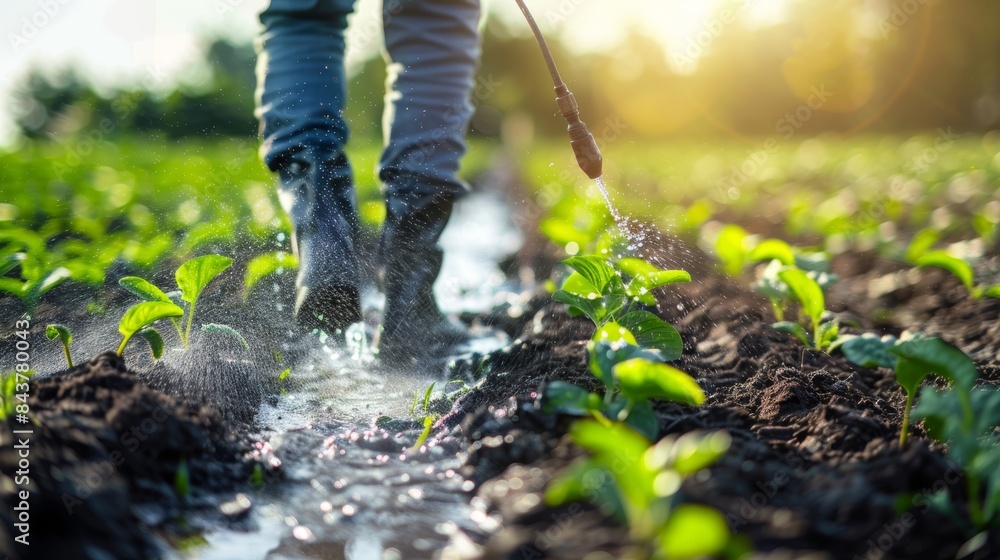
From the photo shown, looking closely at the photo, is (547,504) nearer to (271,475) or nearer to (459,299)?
(271,475)

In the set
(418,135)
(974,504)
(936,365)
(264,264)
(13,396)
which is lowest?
(974,504)

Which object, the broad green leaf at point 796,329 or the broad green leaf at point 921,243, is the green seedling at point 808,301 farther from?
the broad green leaf at point 921,243

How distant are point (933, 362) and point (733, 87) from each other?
32.8m

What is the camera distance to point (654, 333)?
4.72 ft

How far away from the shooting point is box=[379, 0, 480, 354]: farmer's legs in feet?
7.35

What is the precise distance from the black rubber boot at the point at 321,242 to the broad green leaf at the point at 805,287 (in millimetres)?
1170

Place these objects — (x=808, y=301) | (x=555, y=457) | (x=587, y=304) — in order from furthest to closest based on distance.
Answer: (x=808, y=301) < (x=587, y=304) < (x=555, y=457)

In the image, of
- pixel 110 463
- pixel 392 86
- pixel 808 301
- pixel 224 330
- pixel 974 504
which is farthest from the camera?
pixel 392 86

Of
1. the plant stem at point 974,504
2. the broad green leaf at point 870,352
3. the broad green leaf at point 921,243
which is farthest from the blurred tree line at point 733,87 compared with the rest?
the plant stem at point 974,504

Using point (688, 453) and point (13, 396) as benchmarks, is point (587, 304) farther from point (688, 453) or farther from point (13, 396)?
point (13, 396)

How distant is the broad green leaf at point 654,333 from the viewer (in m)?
1.40

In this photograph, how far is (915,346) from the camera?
1113mm


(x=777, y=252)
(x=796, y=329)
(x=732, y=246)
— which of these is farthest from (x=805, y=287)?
(x=732, y=246)

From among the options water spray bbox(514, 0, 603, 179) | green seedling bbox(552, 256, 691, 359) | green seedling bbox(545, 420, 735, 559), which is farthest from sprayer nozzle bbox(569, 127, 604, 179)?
green seedling bbox(545, 420, 735, 559)
